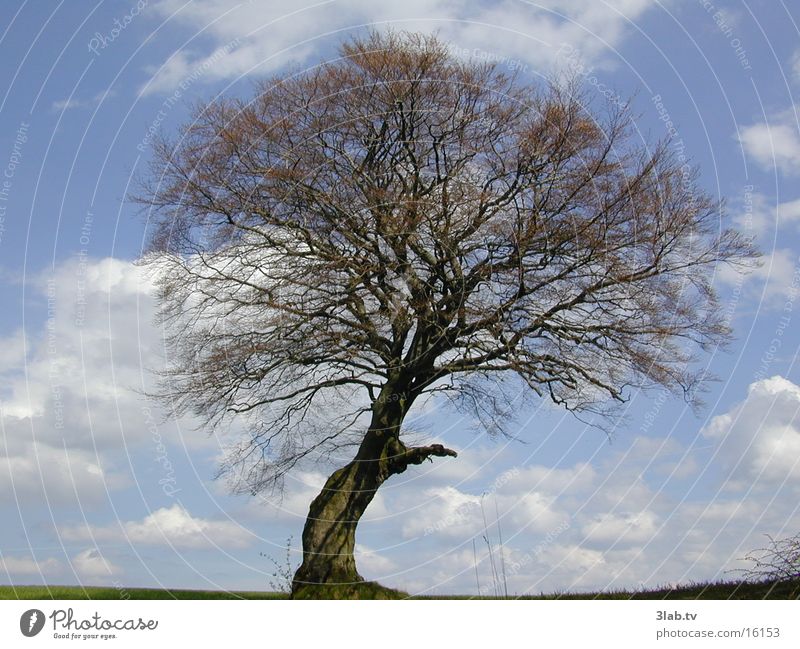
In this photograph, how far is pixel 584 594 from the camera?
17188 mm

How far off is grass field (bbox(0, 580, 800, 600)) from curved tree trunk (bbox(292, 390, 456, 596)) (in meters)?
1.15

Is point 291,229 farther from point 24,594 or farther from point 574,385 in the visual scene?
point 24,594

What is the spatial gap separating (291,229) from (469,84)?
4244mm

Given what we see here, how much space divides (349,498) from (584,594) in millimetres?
5047

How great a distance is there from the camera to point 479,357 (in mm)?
16203

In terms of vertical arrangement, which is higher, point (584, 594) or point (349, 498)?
point (349, 498)
